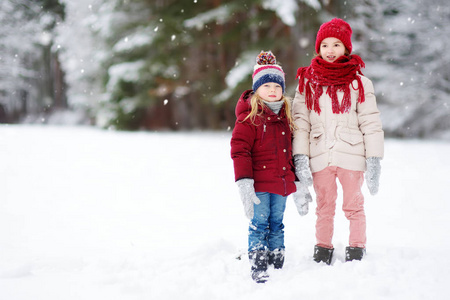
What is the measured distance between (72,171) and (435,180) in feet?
18.9

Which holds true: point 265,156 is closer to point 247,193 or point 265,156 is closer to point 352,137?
point 247,193

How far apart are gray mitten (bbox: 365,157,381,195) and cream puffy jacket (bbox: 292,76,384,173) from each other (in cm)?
5

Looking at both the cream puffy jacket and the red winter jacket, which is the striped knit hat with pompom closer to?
the red winter jacket

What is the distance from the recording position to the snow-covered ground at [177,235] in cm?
270

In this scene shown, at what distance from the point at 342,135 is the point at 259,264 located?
116cm

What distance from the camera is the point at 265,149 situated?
2898 millimetres

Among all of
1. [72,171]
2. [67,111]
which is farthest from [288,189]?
[67,111]

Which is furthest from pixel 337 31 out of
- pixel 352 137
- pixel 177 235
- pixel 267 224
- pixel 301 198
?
pixel 177 235

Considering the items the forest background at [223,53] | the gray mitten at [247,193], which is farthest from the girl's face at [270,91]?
the forest background at [223,53]

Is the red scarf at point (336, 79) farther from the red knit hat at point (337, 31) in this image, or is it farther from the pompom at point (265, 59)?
the pompom at point (265, 59)

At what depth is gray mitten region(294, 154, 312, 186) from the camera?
2.99 metres

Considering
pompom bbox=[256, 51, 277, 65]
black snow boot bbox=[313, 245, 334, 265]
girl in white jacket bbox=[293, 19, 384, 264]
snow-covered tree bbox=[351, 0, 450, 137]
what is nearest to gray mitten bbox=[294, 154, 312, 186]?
girl in white jacket bbox=[293, 19, 384, 264]

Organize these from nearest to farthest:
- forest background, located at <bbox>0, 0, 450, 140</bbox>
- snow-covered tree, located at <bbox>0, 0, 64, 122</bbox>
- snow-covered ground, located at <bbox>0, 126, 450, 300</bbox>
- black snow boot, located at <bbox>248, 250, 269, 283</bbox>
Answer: snow-covered ground, located at <bbox>0, 126, 450, 300</bbox>, black snow boot, located at <bbox>248, 250, 269, 283</bbox>, forest background, located at <bbox>0, 0, 450, 140</bbox>, snow-covered tree, located at <bbox>0, 0, 64, 122</bbox>

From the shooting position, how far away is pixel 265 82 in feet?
9.62
